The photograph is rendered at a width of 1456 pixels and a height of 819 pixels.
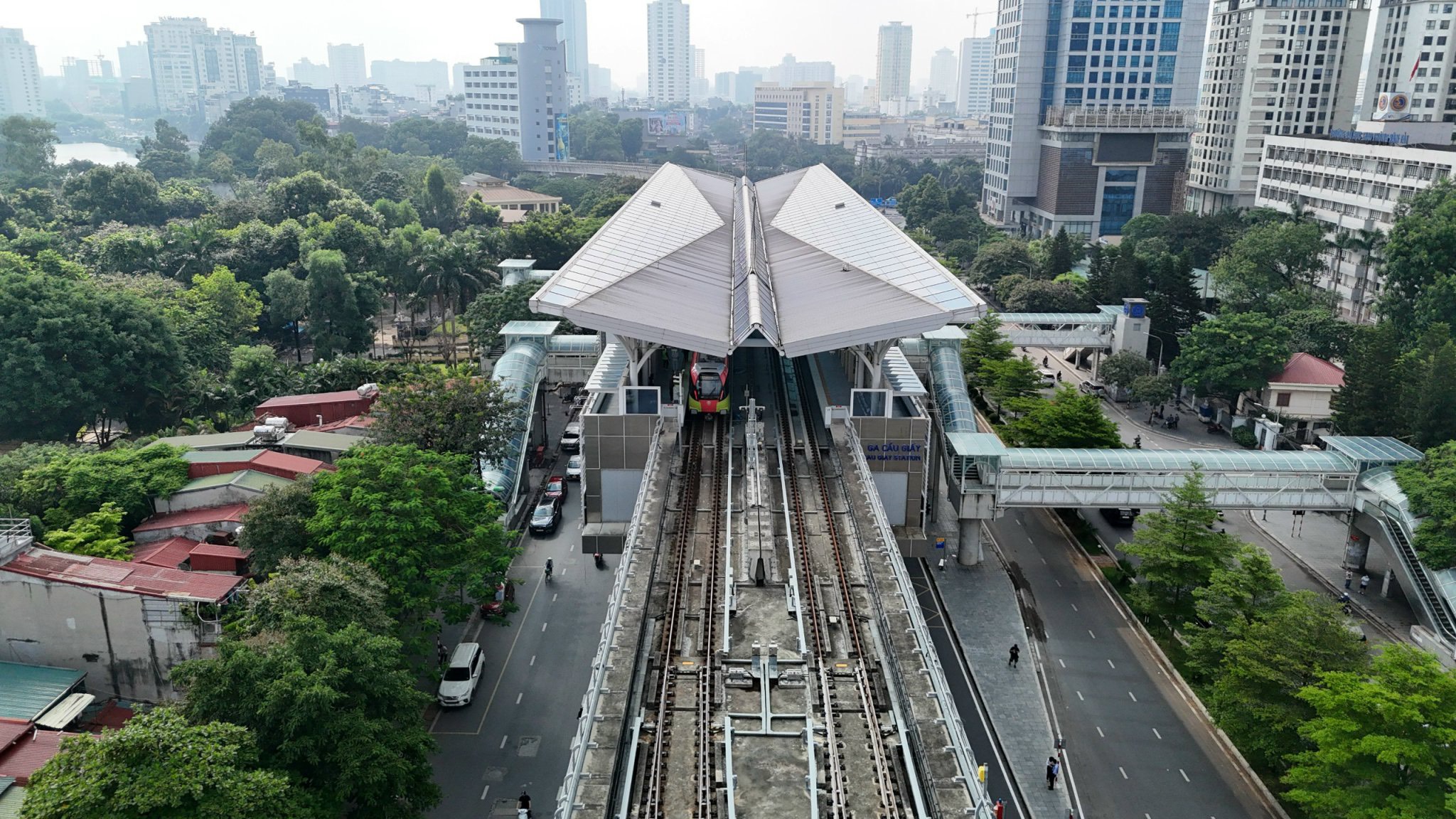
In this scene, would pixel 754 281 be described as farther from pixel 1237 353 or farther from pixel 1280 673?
pixel 1237 353

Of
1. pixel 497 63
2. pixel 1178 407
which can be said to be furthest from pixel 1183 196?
pixel 497 63

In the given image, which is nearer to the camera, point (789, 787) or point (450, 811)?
point (789, 787)

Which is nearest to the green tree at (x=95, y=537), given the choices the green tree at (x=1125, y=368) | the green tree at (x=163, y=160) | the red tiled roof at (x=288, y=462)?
the red tiled roof at (x=288, y=462)

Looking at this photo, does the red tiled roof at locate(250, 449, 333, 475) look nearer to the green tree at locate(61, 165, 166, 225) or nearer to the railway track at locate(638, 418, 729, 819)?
the railway track at locate(638, 418, 729, 819)

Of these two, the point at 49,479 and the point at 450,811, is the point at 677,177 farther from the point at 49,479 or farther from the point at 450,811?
the point at 450,811

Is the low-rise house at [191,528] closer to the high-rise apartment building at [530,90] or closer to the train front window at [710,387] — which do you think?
the train front window at [710,387]

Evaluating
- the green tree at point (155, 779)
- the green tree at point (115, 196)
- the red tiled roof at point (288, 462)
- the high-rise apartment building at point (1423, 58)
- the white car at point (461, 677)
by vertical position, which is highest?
the high-rise apartment building at point (1423, 58)
